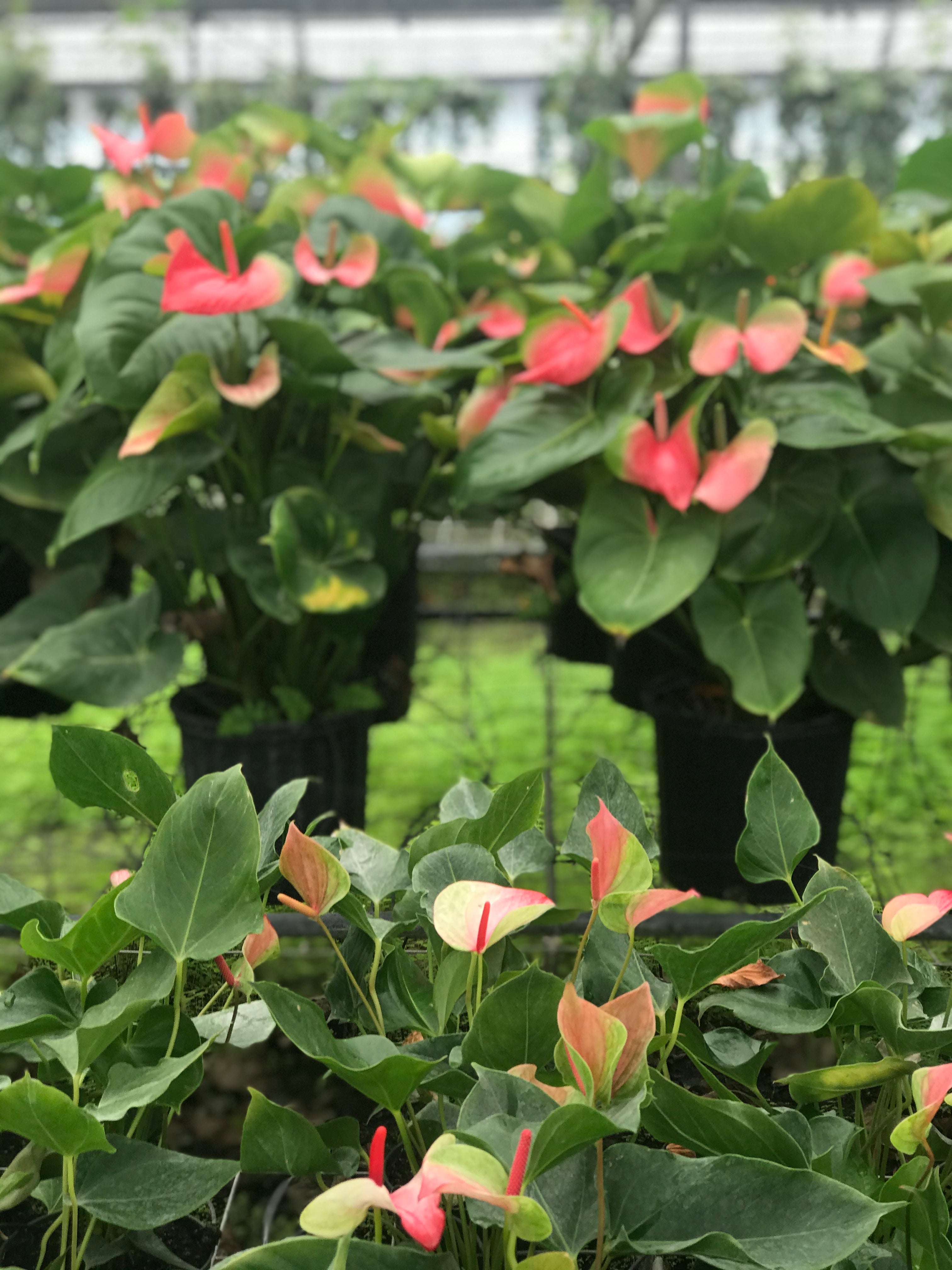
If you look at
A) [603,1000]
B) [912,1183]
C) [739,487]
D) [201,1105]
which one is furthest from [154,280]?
[912,1183]

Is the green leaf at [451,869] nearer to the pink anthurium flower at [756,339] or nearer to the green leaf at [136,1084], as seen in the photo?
the green leaf at [136,1084]

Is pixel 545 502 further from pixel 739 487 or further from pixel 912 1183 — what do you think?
pixel 912 1183

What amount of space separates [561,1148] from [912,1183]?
14 cm

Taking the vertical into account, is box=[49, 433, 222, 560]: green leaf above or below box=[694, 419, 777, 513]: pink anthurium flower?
below

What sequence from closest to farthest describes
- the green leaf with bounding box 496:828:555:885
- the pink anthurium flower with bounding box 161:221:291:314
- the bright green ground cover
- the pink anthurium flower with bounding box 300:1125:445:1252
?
the pink anthurium flower with bounding box 300:1125:445:1252, the green leaf with bounding box 496:828:555:885, the pink anthurium flower with bounding box 161:221:291:314, the bright green ground cover

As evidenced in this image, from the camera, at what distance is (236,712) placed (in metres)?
1.33

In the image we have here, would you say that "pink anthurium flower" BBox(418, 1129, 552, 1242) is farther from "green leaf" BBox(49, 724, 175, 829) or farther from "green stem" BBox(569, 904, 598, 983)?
"green leaf" BBox(49, 724, 175, 829)

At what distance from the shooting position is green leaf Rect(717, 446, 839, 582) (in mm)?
1205

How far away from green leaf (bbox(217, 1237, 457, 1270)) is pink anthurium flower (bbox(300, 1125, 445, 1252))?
0.01 metres

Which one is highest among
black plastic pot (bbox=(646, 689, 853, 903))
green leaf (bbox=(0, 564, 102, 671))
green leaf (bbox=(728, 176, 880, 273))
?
green leaf (bbox=(728, 176, 880, 273))

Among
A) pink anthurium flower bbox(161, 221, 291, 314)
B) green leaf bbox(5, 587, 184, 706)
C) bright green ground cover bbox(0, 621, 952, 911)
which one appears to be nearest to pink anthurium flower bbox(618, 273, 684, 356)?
pink anthurium flower bbox(161, 221, 291, 314)

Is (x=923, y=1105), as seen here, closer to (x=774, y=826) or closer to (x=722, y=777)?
(x=774, y=826)

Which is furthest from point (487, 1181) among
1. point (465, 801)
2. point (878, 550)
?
point (878, 550)

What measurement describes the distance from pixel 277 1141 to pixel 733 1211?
0.53ft
